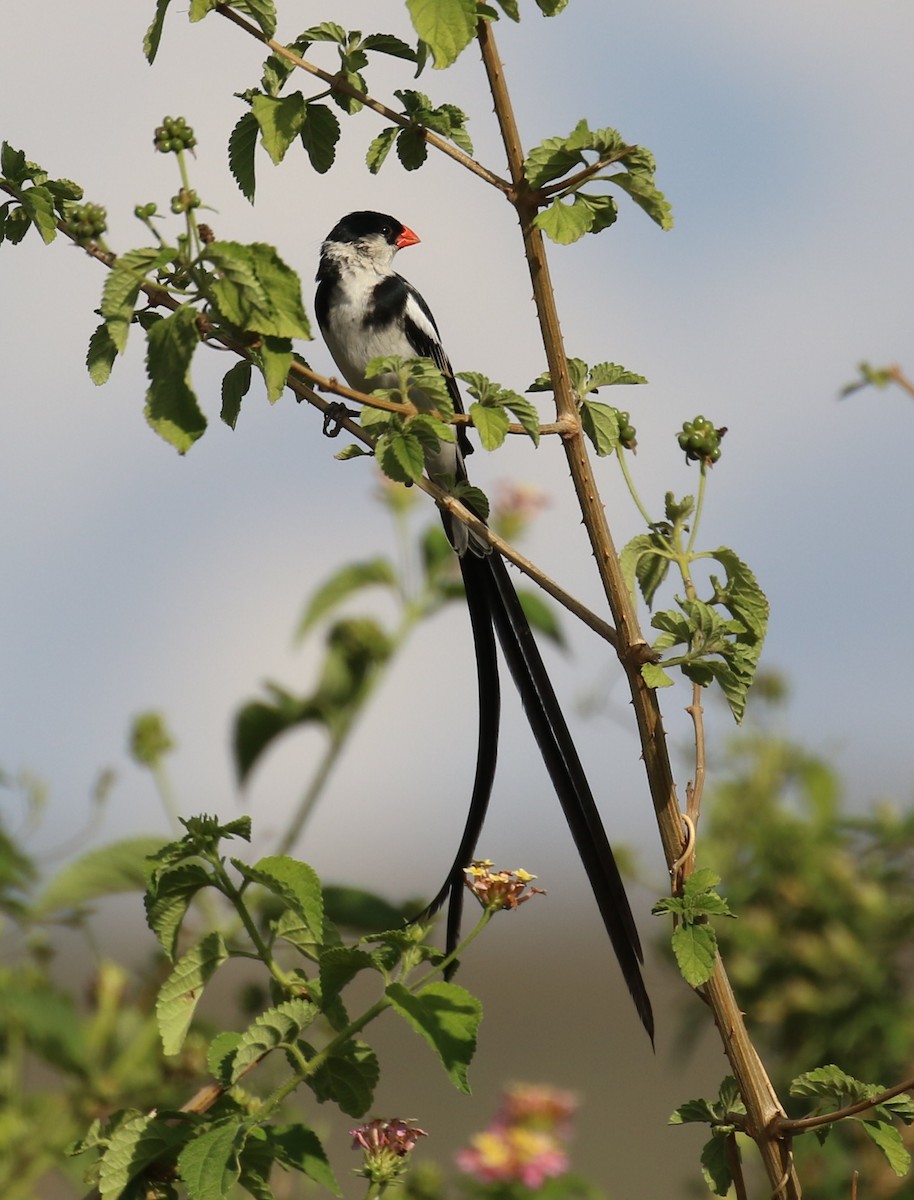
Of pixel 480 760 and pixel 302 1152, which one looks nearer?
pixel 302 1152

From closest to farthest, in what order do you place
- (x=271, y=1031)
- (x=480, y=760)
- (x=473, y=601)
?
1. (x=271, y=1031)
2. (x=480, y=760)
3. (x=473, y=601)

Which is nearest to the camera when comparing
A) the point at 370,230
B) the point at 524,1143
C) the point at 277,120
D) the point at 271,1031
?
the point at 271,1031

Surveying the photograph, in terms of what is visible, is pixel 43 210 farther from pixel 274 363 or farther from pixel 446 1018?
pixel 446 1018

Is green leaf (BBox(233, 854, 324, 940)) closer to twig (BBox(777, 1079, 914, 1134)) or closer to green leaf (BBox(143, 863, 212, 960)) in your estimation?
green leaf (BBox(143, 863, 212, 960))

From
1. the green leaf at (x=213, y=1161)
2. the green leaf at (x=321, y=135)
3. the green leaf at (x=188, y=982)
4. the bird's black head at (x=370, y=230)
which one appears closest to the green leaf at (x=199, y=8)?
the green leaf at (x=321, y=135)

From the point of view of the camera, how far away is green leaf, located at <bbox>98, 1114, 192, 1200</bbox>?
1238mm

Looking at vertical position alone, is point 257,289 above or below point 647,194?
below

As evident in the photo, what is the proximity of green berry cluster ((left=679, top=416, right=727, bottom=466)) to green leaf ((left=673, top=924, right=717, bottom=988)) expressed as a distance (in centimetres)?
49

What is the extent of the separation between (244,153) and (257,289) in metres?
0.37

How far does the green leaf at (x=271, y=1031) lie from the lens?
3.99 ft

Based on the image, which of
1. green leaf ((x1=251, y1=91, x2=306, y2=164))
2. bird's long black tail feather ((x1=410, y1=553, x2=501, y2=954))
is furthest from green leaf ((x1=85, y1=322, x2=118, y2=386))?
A: bird's long black tail feather ((x1=410, y1=553, x2=501, y2=954))

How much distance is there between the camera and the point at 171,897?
1.32 meters

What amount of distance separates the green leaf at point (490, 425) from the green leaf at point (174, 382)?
293 millimetres

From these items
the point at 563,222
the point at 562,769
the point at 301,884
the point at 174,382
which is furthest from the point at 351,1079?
the point at 563,222
